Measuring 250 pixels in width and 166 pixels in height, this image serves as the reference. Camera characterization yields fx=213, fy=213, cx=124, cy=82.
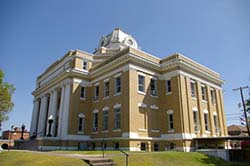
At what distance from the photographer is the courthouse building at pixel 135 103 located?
75.2 feet

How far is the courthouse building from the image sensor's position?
22906 millimetres

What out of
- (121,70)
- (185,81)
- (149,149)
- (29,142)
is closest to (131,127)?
(149,149)

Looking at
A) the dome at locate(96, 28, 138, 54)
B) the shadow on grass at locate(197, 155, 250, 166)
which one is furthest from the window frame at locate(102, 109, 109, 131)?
the dome at locate(96, 28, 138, 54)

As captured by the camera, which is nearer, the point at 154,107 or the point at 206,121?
the point at 154,107

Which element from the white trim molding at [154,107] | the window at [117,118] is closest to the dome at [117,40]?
the white trim molding at [154,107]

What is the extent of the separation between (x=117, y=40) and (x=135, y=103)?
20.3 m

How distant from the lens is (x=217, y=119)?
98.0 ft

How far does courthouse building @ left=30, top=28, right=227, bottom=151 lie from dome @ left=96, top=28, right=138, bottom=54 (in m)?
8.42

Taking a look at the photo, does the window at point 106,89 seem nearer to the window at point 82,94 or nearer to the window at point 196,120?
the window at point 82,94

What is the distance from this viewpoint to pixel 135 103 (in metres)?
22.8

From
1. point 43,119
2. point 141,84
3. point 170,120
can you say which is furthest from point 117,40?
point 170,120

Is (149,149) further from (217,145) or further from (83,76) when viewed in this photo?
(83,76)

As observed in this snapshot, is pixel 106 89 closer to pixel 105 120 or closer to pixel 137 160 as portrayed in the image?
pixel 105 120

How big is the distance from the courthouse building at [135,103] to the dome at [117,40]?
8419mm
